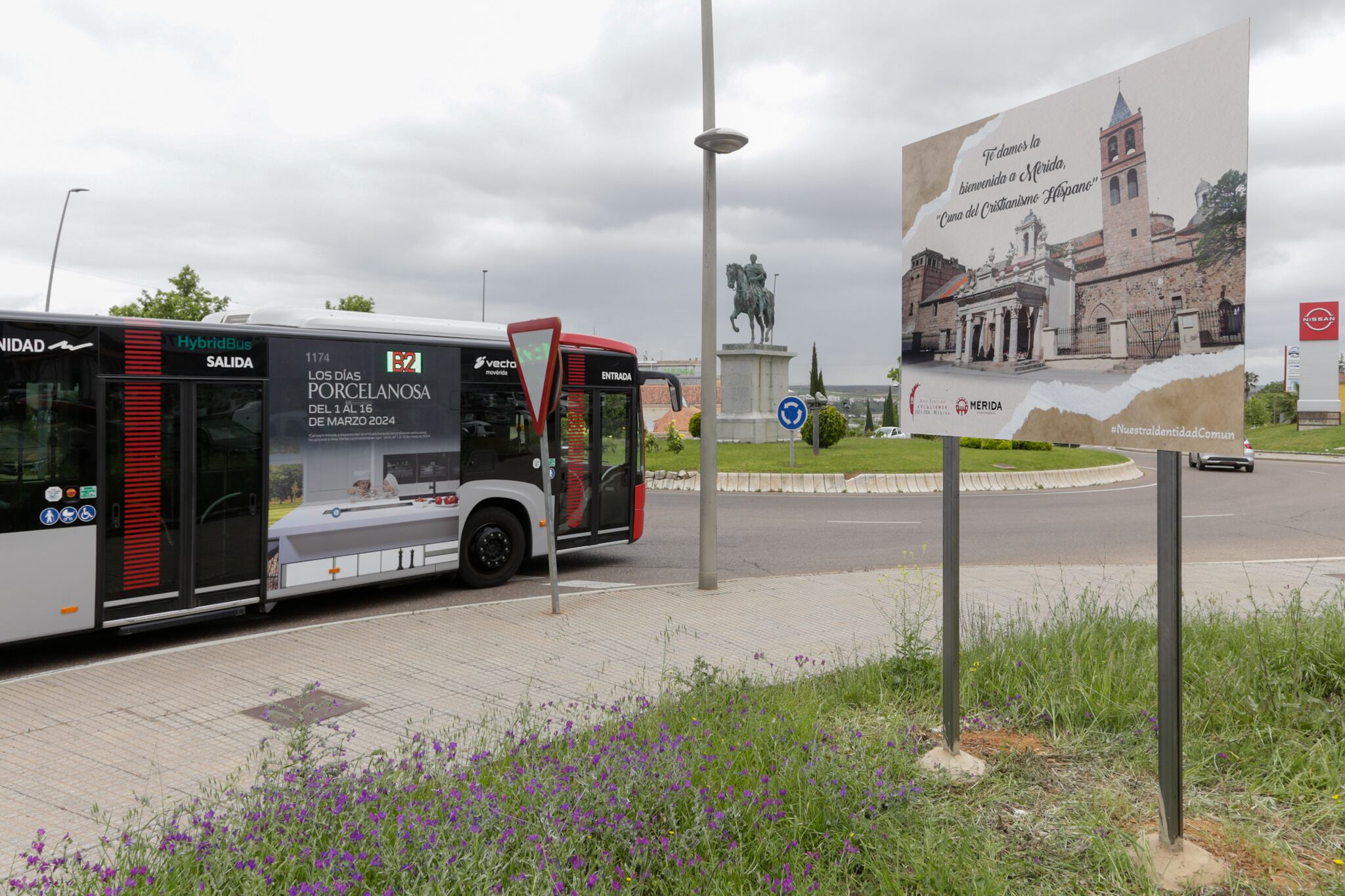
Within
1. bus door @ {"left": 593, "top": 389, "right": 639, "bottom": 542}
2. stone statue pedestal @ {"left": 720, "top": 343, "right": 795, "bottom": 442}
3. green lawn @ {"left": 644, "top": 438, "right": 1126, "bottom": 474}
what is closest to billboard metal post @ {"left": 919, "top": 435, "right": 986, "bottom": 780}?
bus door @ {"left": 593, "top": 389, "right": 639, "bottom": 542}

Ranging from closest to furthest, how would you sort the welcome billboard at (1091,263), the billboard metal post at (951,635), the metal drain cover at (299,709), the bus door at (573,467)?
the welcome billboard at (1091,263)
the billboard metal post at (951,635)
the metal drain cover at (299,709)
the bus door at (573,467)

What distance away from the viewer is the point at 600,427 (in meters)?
11.3

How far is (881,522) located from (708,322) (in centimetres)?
809

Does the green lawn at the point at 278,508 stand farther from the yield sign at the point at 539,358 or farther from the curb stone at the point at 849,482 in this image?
the curb stone at the point at 849,482

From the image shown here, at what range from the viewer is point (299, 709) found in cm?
588

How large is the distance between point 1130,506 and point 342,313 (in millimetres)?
16625

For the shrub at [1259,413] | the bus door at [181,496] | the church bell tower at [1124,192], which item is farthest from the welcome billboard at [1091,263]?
the shrub at [1259,413]

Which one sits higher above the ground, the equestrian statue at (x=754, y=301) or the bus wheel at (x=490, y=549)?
the equestrian statue at (x=754, y=301)

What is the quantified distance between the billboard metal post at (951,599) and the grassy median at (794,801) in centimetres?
27

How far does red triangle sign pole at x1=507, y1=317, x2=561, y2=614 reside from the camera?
27.6 ft

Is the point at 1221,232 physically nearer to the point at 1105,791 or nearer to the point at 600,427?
the point at 1105,791

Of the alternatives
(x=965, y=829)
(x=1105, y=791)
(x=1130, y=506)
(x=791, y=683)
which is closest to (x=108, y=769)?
Answer: (x=791, y=683)

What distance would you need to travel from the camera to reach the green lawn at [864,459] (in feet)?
79.6

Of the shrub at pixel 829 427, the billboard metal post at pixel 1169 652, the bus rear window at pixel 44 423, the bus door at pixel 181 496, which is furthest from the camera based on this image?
the shrub at pixel 829 427
